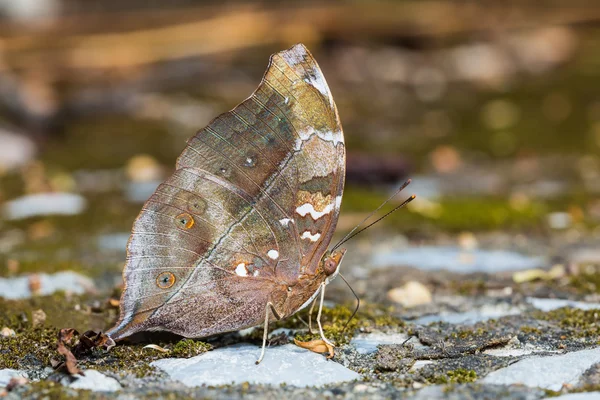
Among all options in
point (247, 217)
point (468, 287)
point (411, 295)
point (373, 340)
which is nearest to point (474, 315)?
point (411, 295)

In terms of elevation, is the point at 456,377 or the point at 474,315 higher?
the point at 474,315

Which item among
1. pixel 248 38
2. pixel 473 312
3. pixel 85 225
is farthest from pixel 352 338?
pixel 248 38

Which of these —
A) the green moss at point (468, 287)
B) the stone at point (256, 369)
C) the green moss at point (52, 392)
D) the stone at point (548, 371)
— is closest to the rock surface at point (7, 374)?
the green moss at point (52, 392)

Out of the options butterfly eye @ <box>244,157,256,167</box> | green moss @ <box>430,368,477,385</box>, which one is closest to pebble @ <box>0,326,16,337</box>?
butterfly eye @ <box>244,157,256,167</box>

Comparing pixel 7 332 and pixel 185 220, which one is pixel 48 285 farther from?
pixel 185 220

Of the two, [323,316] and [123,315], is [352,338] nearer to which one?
[323,316]
